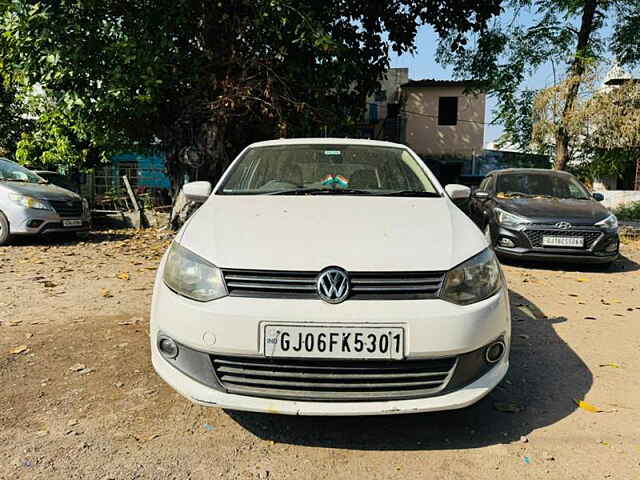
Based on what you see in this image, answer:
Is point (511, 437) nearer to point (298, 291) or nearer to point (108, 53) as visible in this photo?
point (298, 291)

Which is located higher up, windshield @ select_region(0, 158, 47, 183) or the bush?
windshield @ select_region(0, 158, 47, 183)

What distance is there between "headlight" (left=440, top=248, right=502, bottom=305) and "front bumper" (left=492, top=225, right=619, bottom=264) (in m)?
Answer: 4.63

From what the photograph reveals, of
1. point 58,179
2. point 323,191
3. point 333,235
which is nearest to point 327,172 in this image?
point 323,191

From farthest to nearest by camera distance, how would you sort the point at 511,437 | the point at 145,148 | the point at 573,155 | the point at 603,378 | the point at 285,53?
the point at 573,155
the point at 145,148
the point at 285,53
the point at 603,378
the point at 511,437

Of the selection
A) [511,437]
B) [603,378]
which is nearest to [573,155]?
[603,378]

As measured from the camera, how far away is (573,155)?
48.2 feet

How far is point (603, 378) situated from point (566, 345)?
0.63 m

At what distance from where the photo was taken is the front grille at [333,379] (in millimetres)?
2131

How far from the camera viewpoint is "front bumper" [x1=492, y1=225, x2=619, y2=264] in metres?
6.59

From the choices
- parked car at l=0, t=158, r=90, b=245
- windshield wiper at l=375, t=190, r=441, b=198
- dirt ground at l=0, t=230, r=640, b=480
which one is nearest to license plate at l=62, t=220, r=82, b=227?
parked car at l=0, t=158, r=90, b=245

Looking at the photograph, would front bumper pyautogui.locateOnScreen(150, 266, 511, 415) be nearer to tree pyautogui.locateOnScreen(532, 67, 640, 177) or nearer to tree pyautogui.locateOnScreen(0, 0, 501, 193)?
tree pyautogui.locateOnScreen(0, 0, 501, 193)

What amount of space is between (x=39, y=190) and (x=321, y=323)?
8.35 meters

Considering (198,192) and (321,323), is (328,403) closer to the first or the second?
(321,323)

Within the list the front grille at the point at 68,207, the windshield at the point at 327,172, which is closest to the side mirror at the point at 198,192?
the windshield at the point at 327,172
